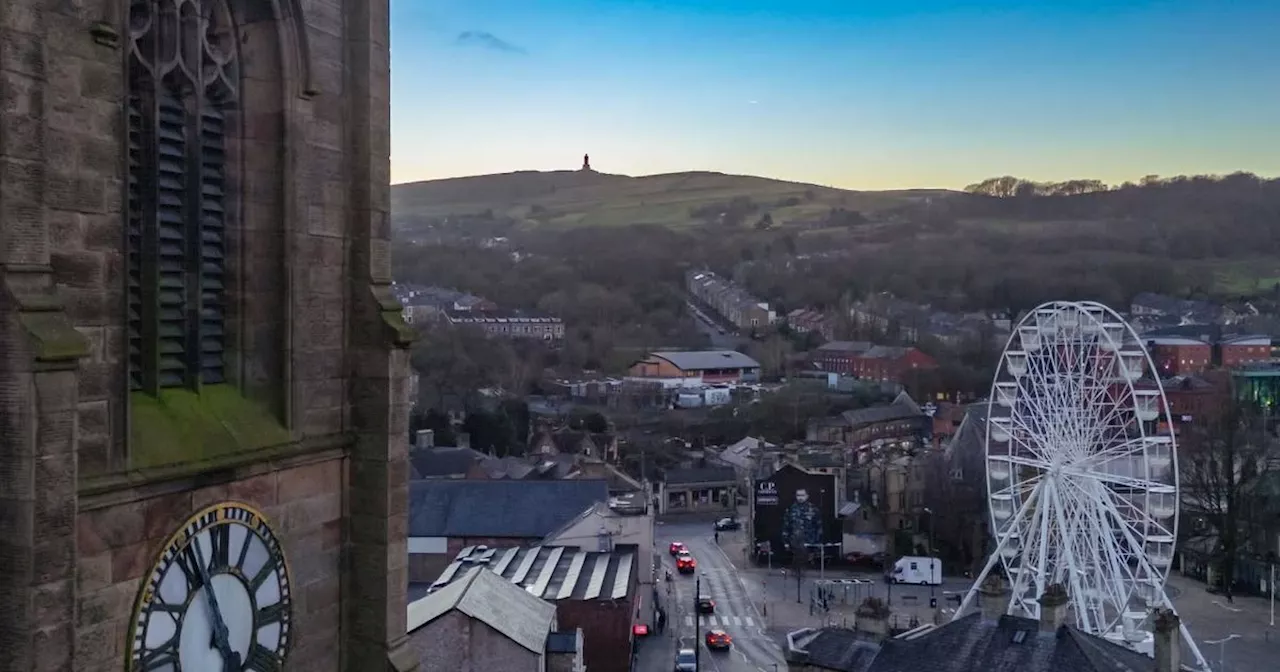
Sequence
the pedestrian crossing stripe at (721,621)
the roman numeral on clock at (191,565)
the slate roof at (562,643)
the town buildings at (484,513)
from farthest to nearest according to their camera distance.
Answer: the town buildings at (484,513) → the pedestrian crossing stripe at (721,621) → the slate roof at (562,643) → the roman numeral on clock at (191,565)

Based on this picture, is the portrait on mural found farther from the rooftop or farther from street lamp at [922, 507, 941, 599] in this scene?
the rooftop

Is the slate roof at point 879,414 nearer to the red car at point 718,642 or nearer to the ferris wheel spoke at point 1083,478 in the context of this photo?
the red car at point 718,642

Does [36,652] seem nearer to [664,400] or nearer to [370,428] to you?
[370,428]

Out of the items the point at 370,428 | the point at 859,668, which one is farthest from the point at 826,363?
the point at 370,428

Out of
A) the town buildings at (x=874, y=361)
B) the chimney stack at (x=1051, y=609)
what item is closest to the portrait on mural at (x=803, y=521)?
the chimney stack at (x=1051, y=609)

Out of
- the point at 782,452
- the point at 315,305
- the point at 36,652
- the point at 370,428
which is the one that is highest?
the point at 315,305

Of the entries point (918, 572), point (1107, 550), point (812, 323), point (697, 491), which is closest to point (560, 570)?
point (1107, 550)
